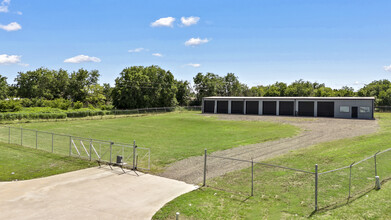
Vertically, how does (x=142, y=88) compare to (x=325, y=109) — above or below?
above

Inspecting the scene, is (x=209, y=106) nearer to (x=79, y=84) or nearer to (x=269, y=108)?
(x=269, y=108)

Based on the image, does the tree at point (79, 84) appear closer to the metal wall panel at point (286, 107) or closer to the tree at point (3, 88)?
the tree at point (3, 88)

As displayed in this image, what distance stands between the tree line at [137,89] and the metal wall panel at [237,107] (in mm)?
22324

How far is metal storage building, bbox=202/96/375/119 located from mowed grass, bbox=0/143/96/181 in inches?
1819

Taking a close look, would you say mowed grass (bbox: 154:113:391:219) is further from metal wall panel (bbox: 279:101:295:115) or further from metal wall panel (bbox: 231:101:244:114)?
metal wall panel (bbox: 231:101:244:114)

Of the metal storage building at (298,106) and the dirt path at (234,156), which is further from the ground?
the metal storage building at (298,106)

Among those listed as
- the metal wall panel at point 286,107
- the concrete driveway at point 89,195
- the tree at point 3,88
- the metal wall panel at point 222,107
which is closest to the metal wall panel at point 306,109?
the metal wall panel at point 286,107

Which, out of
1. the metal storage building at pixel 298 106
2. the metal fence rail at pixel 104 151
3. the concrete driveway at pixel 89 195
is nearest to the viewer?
the concrete driveway at pixel 89 195

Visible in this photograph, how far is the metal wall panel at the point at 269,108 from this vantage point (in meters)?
58.5

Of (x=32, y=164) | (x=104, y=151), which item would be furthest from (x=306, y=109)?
(x=32, y=164)

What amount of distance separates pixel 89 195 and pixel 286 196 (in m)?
8.75

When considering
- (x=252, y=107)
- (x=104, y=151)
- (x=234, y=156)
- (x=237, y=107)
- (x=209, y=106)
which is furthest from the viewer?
(x=209, y=106)

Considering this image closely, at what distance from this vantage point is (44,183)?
14547 millimetres

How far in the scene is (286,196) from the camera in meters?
12.0
